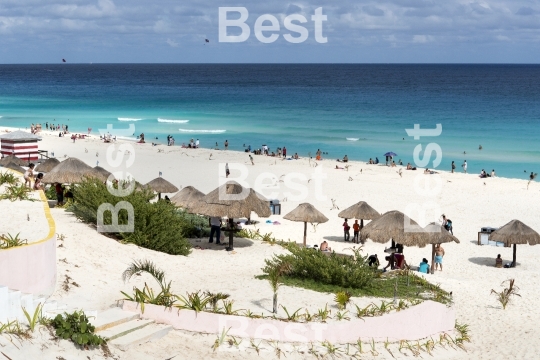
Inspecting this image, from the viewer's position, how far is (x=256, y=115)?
7212 cm

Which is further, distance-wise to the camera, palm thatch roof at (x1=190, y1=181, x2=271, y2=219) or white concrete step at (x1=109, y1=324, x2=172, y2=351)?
palm thatch roof at (x1=190, y1=181, x2=271, y2=219)

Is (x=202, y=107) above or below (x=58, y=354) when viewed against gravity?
above

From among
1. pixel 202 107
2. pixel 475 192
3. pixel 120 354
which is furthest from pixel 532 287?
pixel 202 107

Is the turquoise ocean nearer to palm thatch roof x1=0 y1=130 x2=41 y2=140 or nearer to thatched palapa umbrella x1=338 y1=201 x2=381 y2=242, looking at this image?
thatched palapa umbrella x1=338 y1=201 x2=381 y2=242

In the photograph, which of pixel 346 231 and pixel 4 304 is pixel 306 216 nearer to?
pixel 346 231

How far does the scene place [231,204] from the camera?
1625cm

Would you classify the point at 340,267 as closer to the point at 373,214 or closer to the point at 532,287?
the point at 532,287

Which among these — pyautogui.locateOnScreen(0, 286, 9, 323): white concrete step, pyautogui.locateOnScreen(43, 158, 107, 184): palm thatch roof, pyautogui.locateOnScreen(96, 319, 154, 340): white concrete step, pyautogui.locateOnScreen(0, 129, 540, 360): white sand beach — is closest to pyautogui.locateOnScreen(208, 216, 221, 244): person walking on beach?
pyautogui.locateOnScreen(0, 129, 540, 360): white sand beach

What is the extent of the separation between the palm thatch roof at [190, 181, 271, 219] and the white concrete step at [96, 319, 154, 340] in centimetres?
601

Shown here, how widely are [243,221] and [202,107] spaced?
6133 cm

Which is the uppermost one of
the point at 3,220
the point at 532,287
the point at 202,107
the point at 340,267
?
the point at 202,107

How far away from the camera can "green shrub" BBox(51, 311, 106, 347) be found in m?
8.98

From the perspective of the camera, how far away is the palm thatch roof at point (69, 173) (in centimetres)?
1836

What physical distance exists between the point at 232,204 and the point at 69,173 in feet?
16.4
